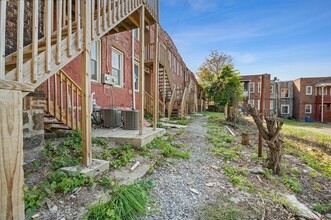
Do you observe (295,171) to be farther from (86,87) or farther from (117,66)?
(117,66)

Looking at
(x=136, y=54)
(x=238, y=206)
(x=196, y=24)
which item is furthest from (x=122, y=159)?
(x=196, y=24)

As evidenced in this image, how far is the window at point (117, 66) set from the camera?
24.8 ft

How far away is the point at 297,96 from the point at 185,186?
31.2 m

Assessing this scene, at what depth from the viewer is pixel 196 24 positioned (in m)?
15.4

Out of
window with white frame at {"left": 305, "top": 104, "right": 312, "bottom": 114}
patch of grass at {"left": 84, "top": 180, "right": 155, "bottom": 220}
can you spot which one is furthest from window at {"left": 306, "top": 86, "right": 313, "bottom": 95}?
patch of grass at {"left": 84, "top": 180, "right": 155, "bottom": 220}

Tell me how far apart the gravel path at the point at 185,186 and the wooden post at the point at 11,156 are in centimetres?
123

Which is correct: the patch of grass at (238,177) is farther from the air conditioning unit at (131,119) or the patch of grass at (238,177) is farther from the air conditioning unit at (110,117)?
the air conditioning unit at (110,117)

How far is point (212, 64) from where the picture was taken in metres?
29.4

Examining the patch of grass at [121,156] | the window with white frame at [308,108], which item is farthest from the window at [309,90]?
the patch of grass at [121,156]

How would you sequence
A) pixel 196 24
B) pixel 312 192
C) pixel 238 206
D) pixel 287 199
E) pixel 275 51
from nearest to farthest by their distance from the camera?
1. pixel 238 206
2. pixel 287 199
3. pixel 312 192
4. pixel 196 24
5. pixel 275 51

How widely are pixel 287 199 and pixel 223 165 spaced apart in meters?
1.37

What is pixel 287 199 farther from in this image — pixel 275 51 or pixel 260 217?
pixel 275 51

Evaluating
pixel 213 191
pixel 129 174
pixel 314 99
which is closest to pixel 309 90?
pixel 314 99

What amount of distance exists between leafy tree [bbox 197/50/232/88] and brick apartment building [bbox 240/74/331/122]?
4253 mm
